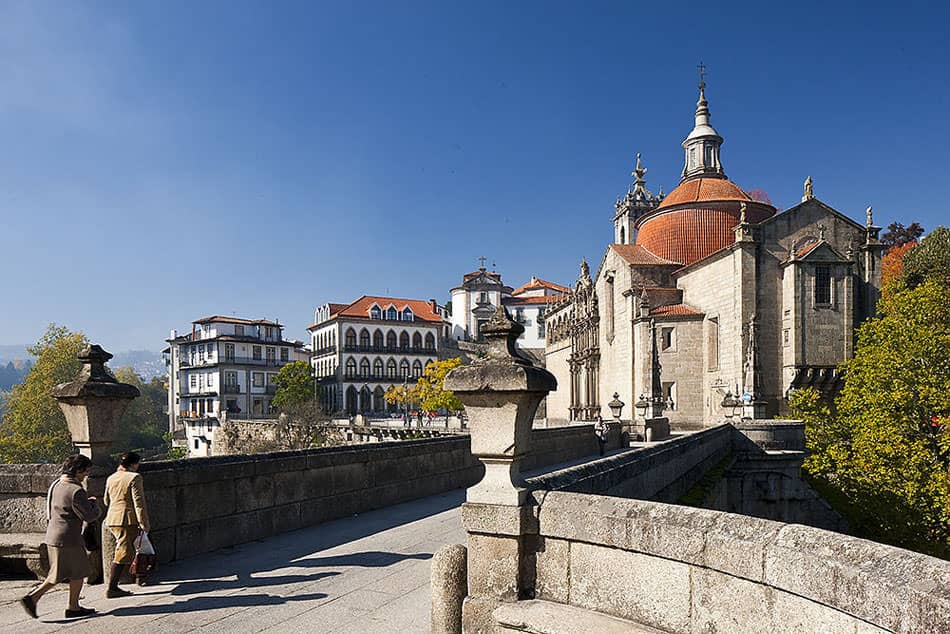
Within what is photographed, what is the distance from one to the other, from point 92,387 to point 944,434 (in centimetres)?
2256

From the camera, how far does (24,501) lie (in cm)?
716

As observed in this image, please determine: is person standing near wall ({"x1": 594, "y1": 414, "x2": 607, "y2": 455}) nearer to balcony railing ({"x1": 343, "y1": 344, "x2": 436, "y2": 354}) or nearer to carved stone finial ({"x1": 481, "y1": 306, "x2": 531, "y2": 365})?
carved stone finial ({"x1": 481, "y1": 306, "x2": 531, "y2": 365})

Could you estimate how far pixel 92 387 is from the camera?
671 centimetres

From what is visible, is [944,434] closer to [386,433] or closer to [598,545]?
[598,545]

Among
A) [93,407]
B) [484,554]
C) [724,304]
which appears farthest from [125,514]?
[724,304]

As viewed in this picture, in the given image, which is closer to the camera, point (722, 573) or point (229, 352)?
point (722, 573)

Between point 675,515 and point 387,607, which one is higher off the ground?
point 675,515

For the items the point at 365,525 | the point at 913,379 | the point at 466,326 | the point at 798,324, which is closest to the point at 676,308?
the point at 798,324

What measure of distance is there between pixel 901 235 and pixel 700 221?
2431 cm

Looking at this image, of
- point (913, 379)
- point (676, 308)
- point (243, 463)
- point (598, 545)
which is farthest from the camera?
point (676, 308)

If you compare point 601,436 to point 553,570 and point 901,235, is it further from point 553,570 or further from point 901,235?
point 901,235

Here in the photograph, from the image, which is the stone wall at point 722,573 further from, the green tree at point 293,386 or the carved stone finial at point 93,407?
the green tree at point 293,386

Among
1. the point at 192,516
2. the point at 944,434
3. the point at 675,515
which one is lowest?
the point at 944,434

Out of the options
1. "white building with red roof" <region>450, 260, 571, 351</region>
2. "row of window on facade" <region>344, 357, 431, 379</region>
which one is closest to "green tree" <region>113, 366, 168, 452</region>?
"row of window on facade" <region>344, 357, 431, 379</region>
